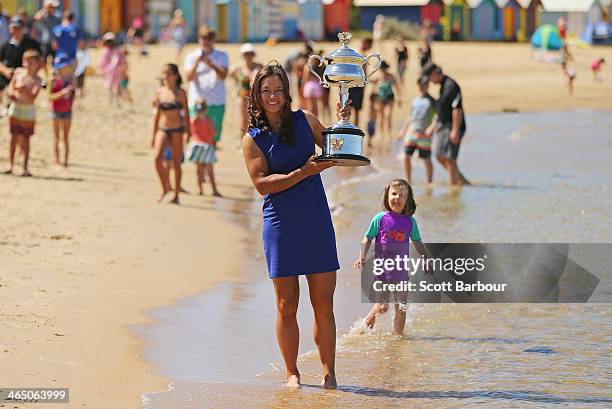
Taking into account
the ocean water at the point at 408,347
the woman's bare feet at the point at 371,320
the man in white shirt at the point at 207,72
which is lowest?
the ocean water at the point at 408,347

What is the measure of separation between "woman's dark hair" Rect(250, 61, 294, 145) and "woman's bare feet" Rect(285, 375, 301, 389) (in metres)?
1.24

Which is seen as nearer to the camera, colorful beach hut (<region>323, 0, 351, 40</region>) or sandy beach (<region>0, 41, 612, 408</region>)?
sandy beach (<region>0, 41, 612, 408</region>)

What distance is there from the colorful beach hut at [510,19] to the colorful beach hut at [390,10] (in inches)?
130

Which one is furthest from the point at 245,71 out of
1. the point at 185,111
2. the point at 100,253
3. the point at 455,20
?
the point at 455,20

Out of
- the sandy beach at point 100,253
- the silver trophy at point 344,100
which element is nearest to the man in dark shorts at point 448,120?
the sandy beach at point 100,253

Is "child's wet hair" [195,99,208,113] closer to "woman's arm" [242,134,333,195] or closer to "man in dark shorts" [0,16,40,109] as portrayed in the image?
"man in dark shorts" [0,16,40,109]

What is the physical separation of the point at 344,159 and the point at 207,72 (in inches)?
342

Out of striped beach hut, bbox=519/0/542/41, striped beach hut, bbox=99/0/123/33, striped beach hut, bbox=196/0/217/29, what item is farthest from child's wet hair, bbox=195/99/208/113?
striped beach hut, bbox=519/0/542/41

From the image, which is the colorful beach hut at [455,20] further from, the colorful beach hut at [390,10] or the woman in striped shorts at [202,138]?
the woman in striped shorts at [202,138]

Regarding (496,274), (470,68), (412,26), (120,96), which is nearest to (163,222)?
(496,274)

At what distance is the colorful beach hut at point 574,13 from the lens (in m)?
52.1

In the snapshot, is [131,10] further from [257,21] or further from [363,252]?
[363,252]

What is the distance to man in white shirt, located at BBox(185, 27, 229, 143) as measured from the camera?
14.1 meters

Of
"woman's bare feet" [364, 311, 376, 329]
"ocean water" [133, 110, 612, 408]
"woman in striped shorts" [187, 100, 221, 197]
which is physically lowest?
"ocean water" [133, 110, 612, 408]
